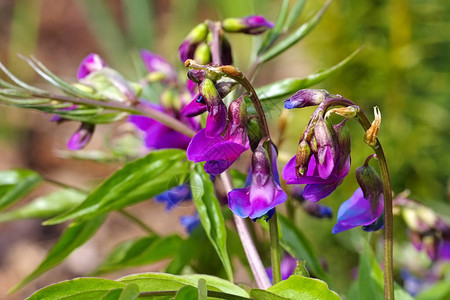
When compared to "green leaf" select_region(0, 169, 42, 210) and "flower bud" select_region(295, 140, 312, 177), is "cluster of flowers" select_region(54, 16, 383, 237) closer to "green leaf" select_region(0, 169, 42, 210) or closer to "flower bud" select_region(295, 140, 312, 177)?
"flower bud" select_region(295, 140, 312, 177)

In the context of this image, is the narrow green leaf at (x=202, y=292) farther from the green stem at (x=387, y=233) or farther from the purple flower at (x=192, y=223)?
the purple flower at (x=192, y=223)

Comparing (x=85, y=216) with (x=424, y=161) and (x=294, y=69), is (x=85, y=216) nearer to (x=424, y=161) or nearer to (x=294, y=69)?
(x=424, y=161)

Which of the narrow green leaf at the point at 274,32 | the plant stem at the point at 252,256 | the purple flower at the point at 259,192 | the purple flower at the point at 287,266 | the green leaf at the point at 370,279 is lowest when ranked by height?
the purple flower at the point at 287,266

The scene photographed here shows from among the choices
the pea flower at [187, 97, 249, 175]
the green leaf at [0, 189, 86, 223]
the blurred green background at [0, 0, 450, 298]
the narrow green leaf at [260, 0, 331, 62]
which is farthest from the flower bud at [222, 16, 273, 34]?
the blurred green background at [0, 0, 450, 298]

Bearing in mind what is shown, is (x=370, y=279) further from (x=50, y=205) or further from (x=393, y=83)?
(x=393, y=83)

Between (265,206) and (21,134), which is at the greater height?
(265,206)

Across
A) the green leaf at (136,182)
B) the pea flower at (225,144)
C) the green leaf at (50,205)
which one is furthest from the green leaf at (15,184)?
the pea flower at (225,144)

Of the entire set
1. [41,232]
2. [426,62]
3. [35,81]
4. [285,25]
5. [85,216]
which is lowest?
[41,232]

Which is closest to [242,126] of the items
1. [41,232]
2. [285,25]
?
[285,25]
